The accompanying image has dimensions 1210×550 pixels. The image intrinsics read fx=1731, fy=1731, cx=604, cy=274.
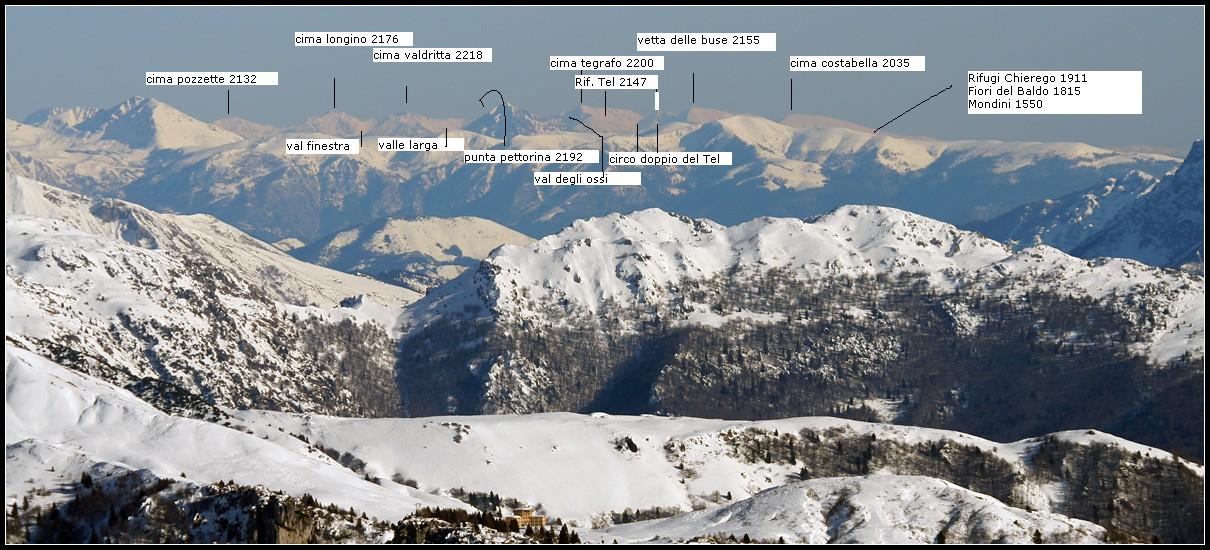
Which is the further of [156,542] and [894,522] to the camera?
[894,522]

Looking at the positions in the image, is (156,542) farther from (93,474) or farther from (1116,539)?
(1116,539)

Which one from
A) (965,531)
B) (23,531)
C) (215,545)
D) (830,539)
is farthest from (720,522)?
(23,531)

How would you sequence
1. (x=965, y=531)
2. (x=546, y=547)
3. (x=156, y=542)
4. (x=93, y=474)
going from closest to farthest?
(x=546, y=547), (x=156, y=542), (x=93, y=474), (x=965, y=531)

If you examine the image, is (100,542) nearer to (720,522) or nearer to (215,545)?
(215,545)

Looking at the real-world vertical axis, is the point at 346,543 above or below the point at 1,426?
below

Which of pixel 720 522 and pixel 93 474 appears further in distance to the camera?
pixel 720 522

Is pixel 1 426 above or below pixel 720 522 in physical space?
above

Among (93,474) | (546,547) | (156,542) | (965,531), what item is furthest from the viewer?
(965,531)

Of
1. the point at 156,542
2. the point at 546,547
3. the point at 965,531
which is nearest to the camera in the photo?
the point at 546,547

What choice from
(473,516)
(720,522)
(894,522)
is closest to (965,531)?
(894,522)
